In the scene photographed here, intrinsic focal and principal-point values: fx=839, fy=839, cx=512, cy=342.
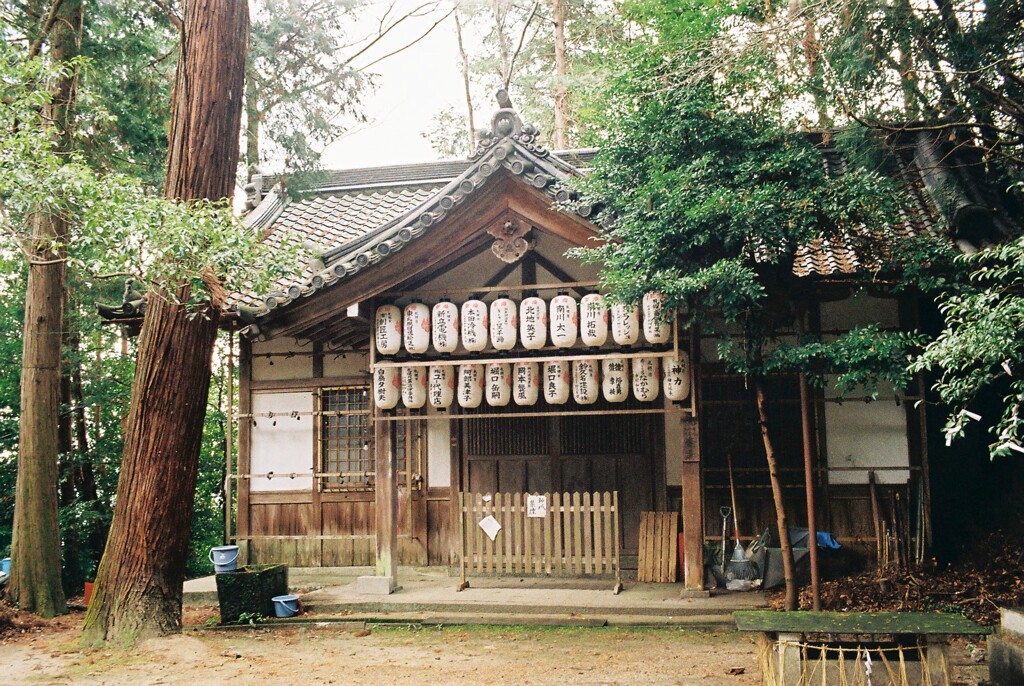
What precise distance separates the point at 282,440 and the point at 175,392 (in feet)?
12.3

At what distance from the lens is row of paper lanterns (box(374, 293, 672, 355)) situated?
389 inches

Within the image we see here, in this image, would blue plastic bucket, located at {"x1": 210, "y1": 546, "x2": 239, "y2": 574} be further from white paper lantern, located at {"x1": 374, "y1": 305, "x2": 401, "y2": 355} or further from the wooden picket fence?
white paper lantern, located at {"x1": 374, "y1": 305, "x2": 401, "y2": 355}

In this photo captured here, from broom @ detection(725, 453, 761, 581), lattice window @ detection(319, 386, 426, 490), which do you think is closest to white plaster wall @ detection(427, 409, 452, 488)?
lattice window @ detection(319, 386, 426, 490)

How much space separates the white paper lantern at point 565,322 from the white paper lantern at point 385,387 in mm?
2156

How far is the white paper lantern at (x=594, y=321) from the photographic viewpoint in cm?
997

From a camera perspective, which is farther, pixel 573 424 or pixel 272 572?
pixel 573 424

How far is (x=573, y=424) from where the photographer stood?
12.1 metres

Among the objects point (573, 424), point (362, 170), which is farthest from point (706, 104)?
point (362, 170)

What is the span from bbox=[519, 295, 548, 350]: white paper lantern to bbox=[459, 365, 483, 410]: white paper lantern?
78 centimetres

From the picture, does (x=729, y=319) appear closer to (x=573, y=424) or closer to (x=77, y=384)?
(x=573, y=424)

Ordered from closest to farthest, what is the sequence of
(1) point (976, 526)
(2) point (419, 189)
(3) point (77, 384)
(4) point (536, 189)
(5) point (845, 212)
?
(5) point (845, 212), (4) point (536, 189), (1) point (976, 526), (2) point (419, 189), (3) point (77, 384)

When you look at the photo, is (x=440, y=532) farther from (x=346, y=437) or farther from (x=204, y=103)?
(x=204, y=103)

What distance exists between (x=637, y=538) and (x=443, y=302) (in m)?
4.40

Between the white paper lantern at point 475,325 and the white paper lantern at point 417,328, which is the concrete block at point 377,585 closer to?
the white paper lantern at point 417,328
